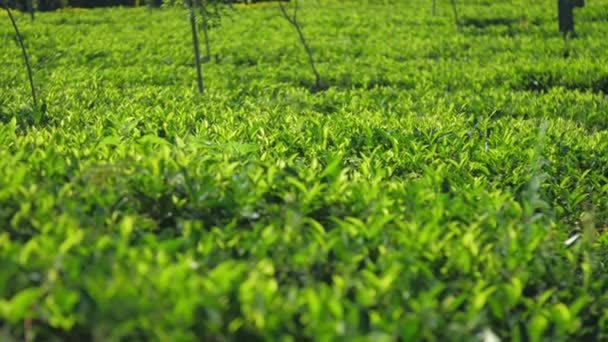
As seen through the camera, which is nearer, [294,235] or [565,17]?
[294,235]

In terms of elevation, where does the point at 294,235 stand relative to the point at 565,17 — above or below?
above

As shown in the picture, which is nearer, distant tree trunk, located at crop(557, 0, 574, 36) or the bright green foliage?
the bright green foliage

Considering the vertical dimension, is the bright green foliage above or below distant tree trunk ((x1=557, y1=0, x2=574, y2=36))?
above

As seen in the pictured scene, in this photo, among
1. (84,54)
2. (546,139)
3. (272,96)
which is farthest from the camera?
(84,54)

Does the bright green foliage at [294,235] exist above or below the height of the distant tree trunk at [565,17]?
above

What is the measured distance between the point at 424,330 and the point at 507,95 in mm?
8744

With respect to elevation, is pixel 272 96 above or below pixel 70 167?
below

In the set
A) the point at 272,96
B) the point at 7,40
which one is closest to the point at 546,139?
the point at 272,96

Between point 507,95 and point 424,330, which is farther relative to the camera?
point 507,95

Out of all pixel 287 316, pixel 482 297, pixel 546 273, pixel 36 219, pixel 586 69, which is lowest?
pixel 586 69

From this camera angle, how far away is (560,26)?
18422 millimetres

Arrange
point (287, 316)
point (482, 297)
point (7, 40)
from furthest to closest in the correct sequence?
point (7, 40) → point (482, 297) → point (287, 316)

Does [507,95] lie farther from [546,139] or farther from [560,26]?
[560,26]

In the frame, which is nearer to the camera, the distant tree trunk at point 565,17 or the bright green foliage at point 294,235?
the bright green foliage at point 294,235
